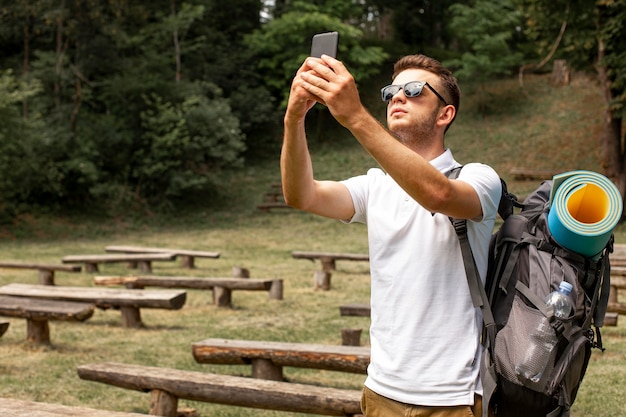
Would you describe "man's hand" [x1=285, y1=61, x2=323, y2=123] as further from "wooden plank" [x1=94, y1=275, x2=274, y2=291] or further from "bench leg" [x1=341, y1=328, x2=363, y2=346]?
"wooden plank" [x1=94, y1=275, x2=274, y2=291]

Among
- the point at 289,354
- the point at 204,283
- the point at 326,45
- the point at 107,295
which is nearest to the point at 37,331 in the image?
the point at 107,295

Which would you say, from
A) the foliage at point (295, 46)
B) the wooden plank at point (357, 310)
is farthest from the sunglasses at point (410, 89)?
the foliage at point (295, 46)

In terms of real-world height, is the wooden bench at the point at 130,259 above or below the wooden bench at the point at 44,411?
below

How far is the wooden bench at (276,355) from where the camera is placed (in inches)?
228

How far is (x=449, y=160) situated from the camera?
243 cm

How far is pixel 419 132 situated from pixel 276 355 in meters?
3.99

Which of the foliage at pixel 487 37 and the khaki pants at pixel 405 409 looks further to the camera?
the foliage at pixel 487 37

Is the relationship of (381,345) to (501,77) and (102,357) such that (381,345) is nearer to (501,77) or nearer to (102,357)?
(102,357)

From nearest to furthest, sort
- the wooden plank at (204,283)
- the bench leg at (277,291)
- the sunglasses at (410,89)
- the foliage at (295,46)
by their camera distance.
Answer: the sunglasses at (410,89), the wooden plank at (204,283), the bench leg at (277,291), the foliage at (295,46)

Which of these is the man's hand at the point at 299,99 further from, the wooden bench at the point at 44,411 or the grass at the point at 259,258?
the grass at the point at 259,258

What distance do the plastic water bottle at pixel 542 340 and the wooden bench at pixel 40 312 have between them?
5.88 meters

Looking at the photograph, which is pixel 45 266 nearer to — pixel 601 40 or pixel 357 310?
pixel 357 310

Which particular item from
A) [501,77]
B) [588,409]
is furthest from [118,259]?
[501,77]

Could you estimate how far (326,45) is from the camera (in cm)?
210
